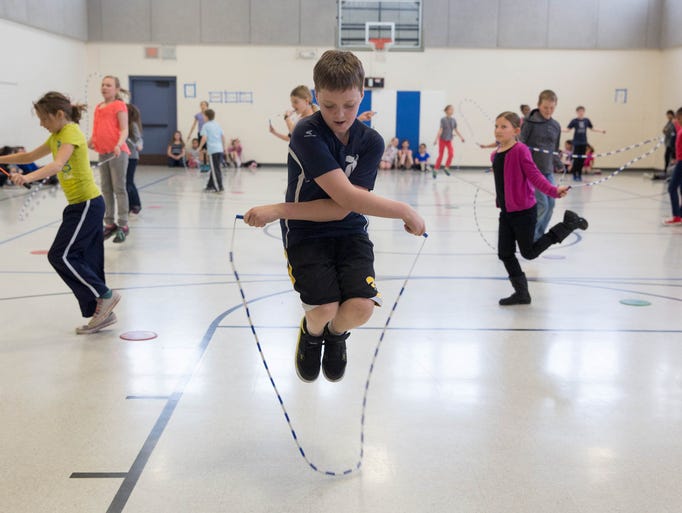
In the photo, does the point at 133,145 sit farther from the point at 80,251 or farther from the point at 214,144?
the point at 80,251

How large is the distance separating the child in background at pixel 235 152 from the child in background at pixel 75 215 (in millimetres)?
16719

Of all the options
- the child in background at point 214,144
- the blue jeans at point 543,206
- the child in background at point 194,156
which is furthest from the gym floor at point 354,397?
the child in background at point 194,156

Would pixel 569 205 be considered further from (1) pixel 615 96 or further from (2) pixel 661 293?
(1) pixel 615 96

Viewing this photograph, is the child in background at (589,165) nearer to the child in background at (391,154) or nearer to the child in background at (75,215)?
the child in background at (391,154)

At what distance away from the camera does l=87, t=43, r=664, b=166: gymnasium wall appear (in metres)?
21.6

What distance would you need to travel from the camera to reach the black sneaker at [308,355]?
3.38m

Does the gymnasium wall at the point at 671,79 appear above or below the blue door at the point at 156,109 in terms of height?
above

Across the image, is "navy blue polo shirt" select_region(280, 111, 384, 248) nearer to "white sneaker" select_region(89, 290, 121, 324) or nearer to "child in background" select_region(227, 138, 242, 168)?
"white sneaker" select_region(89, 290, 121, 324)

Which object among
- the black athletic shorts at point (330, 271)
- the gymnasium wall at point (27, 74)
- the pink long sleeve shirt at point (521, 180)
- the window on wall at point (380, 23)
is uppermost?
the window on wall at point (380, 23)

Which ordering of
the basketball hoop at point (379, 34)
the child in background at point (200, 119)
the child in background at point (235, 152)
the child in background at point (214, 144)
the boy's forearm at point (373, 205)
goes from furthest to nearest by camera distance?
the child in background at point (235, 152), the basketball hoop at point (379, 34), the child in background at point (200, 119), the child in background at point (214, 144), the boy's forearm at point (373, 205)

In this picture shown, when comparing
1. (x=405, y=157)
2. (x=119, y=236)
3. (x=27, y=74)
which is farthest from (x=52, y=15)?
(x=119, y=236)

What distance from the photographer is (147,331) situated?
497 centimetres

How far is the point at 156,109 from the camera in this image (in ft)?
72.2

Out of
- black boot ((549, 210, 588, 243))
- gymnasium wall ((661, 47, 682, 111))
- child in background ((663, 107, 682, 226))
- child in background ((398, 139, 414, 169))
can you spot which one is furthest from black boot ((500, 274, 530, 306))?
gymnasium wall ((661, 47, 682, 111))
